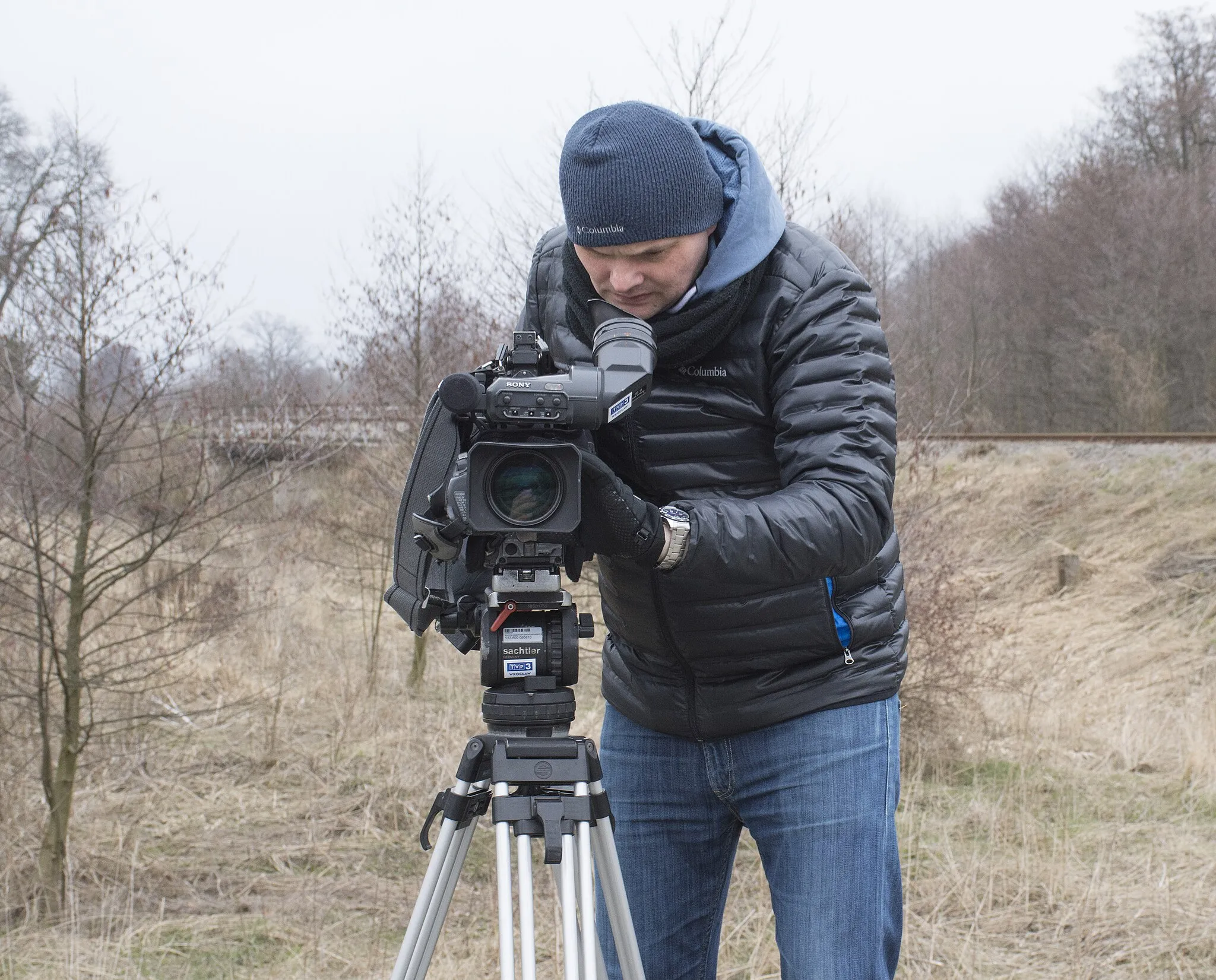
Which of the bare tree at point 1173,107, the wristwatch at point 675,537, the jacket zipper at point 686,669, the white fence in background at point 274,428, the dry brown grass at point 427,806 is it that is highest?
the bare tree at point 1173,107

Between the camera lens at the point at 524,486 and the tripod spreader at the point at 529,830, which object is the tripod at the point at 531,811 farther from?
the camera lens at the point at 524,486

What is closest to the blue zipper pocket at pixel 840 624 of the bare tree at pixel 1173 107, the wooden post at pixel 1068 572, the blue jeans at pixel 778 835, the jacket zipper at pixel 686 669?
the blue jeans at pixel 778 835

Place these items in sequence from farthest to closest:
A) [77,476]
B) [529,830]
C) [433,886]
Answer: [77,476] → [433,886] → [529,830]

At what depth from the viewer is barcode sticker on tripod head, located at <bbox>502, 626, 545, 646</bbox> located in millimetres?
1592

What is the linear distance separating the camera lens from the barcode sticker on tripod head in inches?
7.0

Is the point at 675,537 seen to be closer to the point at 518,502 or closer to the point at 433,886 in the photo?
the point at 518,502

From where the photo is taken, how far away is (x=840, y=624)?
180 cm

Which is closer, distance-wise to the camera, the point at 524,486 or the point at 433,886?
the point at 524,486

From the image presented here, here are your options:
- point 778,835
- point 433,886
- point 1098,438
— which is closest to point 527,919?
point 433,886

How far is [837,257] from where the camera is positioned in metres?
1.83

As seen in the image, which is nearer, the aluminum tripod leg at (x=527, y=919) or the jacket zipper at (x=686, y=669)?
the aluminum tripod leg at (x=527, y=919)

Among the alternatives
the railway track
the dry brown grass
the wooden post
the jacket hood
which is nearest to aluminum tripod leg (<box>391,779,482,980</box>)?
the jacket hood

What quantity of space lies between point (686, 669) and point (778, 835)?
0.31 m

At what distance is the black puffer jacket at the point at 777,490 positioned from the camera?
1.67m
